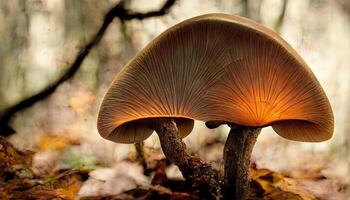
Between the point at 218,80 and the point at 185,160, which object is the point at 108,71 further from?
the point at 218,80

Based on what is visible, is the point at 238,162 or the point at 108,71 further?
the point at 108,71

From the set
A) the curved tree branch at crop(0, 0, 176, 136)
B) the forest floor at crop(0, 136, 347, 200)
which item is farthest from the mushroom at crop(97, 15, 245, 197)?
the curved tree branch at crop(0, 0, 176, 136)

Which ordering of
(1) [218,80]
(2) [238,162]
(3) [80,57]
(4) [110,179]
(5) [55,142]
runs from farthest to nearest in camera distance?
1. (3) [80,57]
2. (5) [55,142]
3. (4) [110,179]
4. (2) [238,162]
5. (1) [218,80]

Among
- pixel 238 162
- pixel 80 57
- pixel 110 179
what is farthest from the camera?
pixel 80 57

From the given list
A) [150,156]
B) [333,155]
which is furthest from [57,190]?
[333,155]

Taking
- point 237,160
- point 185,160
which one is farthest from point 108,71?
point 237,160

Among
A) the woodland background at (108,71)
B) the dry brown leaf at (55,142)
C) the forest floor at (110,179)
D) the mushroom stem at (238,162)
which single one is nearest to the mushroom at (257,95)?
the mushroom stem at (238,162)

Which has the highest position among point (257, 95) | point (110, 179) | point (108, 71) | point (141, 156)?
point (108, 71)
